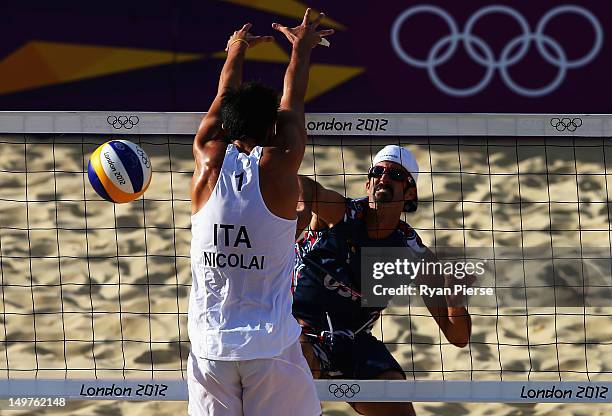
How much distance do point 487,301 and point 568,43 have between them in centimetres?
373

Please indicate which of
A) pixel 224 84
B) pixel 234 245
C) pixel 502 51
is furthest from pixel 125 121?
pixel 502 51

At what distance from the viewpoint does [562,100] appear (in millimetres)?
11742

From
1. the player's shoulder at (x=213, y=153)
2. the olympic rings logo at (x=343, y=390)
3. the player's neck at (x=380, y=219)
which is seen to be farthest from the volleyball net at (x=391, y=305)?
the player's shoulder at (x=213, y=153)

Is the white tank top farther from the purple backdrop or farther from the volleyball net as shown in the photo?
the purple backdrop

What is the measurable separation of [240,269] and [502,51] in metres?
7.65

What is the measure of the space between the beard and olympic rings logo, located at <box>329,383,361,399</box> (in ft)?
3.31

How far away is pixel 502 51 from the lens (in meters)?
11.8

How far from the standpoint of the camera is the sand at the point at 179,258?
26.9ft

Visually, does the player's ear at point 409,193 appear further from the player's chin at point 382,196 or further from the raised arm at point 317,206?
the raised arm at point 317,206

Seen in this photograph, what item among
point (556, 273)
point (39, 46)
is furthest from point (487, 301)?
point (39, 46)

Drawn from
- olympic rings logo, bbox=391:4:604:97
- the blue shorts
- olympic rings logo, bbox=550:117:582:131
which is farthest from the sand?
olympic rings logo, bbox=550:117:582:131

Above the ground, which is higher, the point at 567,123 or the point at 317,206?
the point at 567,123

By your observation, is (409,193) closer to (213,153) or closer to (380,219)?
(380,219)

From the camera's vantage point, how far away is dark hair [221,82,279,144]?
478 cm
